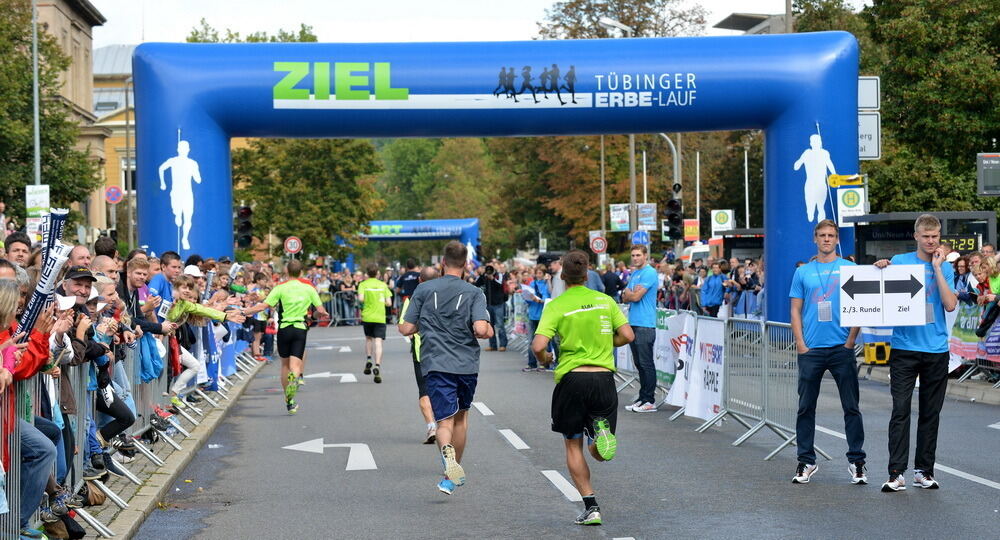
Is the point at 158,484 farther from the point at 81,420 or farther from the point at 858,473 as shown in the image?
the point at 858,473

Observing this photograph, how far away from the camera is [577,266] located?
870cm

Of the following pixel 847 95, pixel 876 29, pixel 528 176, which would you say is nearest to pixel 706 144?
pixel 528 176

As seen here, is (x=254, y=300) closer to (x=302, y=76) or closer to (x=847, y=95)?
(x=302, y=76)

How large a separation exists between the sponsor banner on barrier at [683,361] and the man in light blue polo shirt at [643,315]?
Result: 311 millimetres

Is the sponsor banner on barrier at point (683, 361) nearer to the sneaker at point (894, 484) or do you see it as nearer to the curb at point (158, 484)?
the sneaker at point (894, 484)

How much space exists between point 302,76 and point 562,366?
12.7m

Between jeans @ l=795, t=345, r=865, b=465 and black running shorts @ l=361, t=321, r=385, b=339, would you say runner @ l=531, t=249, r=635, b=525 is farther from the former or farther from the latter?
black running shorts @ l=361, t=321, r=385, b=339

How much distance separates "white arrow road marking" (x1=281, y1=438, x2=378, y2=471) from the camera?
11.4 m

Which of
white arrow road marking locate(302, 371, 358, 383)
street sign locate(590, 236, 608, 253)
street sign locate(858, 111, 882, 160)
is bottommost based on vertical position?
white arrow road marking locate(302, 371, 358, 383)

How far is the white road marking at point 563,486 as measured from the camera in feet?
31.2

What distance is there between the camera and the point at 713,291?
98.3 feet

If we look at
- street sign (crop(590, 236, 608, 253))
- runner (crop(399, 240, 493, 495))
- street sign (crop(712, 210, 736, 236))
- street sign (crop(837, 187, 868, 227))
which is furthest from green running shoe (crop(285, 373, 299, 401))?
street sign (crop(712, 210, 736, 236))

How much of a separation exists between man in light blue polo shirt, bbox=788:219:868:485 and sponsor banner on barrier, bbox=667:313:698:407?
411cm

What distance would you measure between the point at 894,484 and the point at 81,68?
2649 inches
